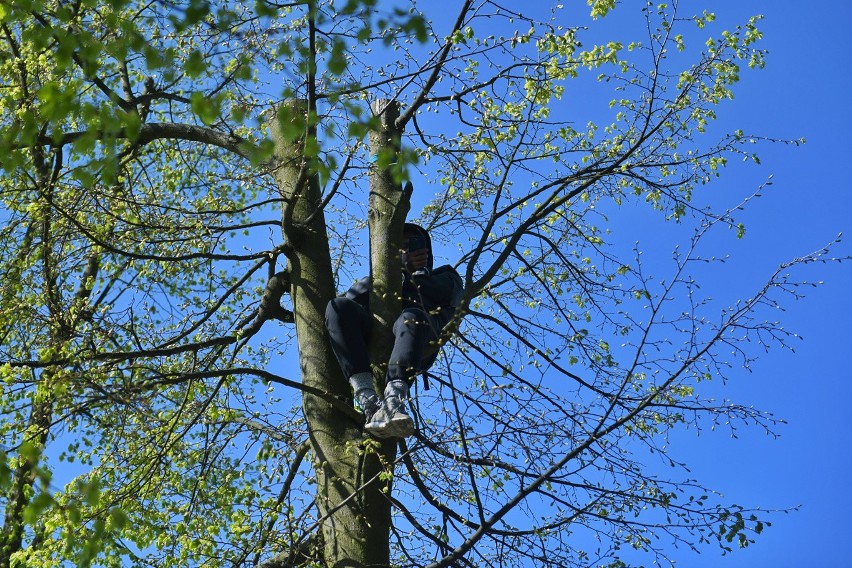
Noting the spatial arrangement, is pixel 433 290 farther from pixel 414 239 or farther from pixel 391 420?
pixel 391 420

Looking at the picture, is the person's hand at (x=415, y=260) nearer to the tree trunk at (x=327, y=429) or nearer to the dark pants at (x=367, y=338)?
the tree trunk at (x=327, y=429)

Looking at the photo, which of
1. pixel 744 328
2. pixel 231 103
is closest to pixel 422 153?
pixel 231 103

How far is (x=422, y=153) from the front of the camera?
6.57 meters

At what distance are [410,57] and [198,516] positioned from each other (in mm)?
3477

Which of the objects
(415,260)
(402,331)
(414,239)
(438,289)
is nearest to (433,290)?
(438,289)

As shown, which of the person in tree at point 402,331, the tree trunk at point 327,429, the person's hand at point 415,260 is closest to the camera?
the person in tree at point 402,331

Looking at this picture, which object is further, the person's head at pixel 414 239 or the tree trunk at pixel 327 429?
the person's head at pixel 414 239

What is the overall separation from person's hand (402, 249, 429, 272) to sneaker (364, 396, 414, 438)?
1.19 metres

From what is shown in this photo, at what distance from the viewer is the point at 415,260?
6.02 m

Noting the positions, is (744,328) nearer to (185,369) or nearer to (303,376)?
(303,376)

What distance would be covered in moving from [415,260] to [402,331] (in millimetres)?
882

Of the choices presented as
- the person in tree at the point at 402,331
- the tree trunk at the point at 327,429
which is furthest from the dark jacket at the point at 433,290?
the tree trunk at the point at 327,429

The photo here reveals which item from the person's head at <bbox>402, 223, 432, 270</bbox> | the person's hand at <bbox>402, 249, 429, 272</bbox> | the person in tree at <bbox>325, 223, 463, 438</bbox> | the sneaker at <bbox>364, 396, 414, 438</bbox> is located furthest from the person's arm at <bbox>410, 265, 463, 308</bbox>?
the sneaker at <bbox>364, 396, 414, 438</bbox>

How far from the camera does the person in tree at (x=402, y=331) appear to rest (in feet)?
16.5
